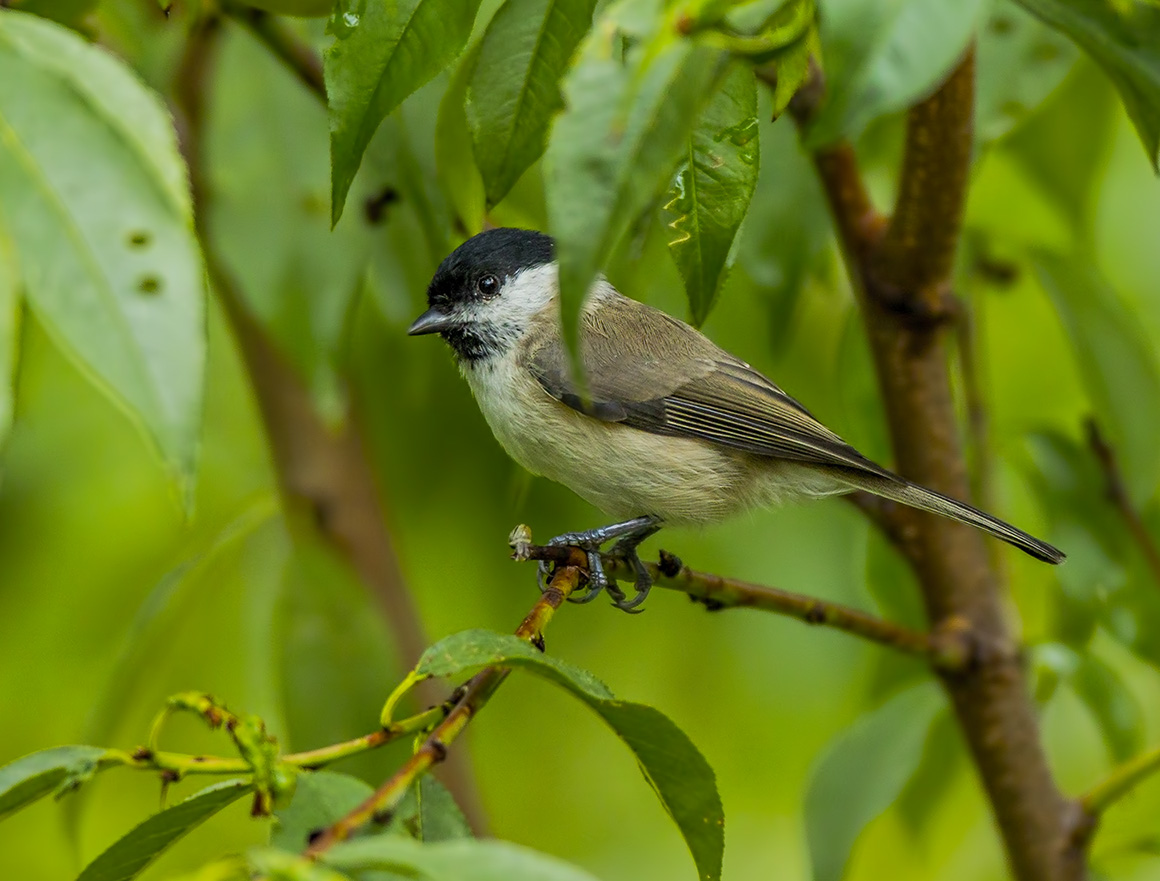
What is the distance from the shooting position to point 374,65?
1.45m

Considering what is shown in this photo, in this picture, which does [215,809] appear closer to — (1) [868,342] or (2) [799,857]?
(1) [868,342]

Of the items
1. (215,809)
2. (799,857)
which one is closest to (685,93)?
(215,809)

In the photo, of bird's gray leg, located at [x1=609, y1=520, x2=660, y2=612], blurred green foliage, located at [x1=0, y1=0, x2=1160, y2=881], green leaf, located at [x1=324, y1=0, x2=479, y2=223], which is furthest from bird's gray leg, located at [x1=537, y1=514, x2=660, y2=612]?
green leaf, located at [x1=324, y1=0, x2=479, y2=223]

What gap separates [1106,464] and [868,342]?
58 centimetres

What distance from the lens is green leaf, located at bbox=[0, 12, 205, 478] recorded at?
105 centimetres

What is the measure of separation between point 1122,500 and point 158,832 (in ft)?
6.57

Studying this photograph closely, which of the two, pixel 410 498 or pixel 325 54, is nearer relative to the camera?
pixel 325 54

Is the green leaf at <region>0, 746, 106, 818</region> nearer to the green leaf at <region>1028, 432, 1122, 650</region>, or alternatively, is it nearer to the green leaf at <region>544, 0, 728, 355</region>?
the green leaf at <region>544, 0, 728, 355</region>

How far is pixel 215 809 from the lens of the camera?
1.28 meters

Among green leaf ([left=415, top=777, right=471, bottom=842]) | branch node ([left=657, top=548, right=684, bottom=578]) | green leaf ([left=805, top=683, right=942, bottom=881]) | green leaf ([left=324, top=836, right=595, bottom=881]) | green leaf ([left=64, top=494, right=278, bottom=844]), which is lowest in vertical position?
green leaf ([left=805, top=683, right=942, bottom=881])

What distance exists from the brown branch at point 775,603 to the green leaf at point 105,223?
0.96 m

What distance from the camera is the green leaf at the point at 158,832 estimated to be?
1.27 m

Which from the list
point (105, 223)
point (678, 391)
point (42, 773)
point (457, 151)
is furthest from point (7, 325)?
point (678, 391)

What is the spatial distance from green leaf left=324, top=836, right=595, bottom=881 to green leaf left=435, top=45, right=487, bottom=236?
1100 mm
